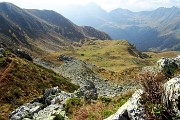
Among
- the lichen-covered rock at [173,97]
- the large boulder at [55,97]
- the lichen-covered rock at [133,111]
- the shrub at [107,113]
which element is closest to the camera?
the lichen-covered rock at [173,97]

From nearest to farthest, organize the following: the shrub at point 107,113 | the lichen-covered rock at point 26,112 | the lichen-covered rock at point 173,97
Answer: the lichen-covered rock at point 173,97 → the shrub at point 107,113 → the lichen-covered rock at point 26,112

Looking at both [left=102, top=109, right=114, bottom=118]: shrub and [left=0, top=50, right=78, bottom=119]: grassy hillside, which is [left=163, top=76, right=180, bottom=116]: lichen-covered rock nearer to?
[left=102, top=109, right=114, bottom=118]: shrub

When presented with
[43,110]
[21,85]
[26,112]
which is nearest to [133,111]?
[43,110]

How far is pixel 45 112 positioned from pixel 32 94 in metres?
27.3

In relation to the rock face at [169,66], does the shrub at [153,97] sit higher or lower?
lower

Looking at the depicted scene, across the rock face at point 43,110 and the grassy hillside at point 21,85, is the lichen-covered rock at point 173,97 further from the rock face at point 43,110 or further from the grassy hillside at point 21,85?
the grassy hillside at point 21,85

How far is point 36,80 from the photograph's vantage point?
70.1 m

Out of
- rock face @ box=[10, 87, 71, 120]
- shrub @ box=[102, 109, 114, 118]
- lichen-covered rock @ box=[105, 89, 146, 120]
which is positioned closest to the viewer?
lichen-covered rock @ box=[105, 89, 146, 120]

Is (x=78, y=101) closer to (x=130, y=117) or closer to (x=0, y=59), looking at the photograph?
(x=130, y=117)

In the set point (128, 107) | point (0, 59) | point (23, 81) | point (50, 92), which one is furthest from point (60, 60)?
point (128, 107)

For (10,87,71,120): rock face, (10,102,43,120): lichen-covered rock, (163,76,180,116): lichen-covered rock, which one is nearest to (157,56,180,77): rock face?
(163,76,180,116): lichen-covered rock

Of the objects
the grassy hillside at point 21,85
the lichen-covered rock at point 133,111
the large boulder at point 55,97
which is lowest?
the lichen-covered rock at point 133,111

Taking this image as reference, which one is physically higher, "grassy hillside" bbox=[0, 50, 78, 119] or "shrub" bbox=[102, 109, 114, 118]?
"grassy hillside" bbox=[0, 50, 78, 119]

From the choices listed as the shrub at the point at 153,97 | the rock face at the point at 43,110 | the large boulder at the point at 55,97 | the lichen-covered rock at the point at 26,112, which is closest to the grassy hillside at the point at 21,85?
the large boulder at the point at 55,97
